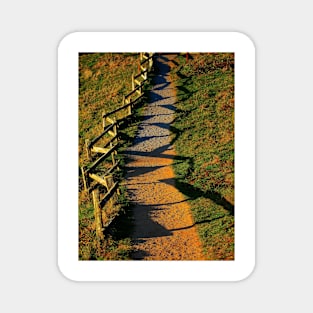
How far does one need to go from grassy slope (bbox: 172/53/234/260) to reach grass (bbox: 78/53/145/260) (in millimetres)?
1095

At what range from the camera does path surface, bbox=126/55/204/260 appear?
295 inches

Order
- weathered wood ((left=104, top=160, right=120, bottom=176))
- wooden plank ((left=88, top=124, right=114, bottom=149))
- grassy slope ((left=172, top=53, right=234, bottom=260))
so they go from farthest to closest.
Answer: wooden plank ((left=88, top=124, right=114, bottom=149)) < weathered wood ((left=104, top=160, right=120, bottom=176)) < grassy slope ((left=172, top=53, right=234, bottom=260))

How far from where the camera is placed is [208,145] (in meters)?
9.46
